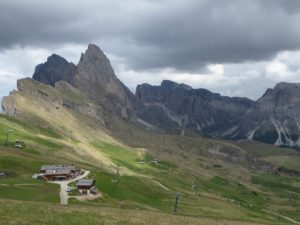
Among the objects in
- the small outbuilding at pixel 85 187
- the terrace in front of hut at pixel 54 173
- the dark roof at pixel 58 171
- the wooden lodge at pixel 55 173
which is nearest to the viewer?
the small outbuilding at pixel 85 187

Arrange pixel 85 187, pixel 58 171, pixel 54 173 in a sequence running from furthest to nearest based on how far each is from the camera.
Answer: pixel 58 171 → pixel 54 173 → pixel 85 187

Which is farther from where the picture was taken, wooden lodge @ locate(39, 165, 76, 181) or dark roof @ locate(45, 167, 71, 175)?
dark roof @ locate(45, 167, 71, 175)

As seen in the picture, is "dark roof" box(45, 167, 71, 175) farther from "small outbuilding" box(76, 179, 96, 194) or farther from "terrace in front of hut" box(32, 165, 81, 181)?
"small outbuilding" box(76, 179, 96, 194)

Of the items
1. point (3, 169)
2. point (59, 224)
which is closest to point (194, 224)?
point (59, 224)

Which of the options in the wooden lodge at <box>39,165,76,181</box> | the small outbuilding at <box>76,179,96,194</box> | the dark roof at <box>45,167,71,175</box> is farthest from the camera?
the dark roof at <box>45,167,71,175</box>

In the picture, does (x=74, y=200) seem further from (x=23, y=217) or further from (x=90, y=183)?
(x=23, y=217)

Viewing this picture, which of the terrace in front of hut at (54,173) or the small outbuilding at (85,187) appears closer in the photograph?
the small outbuilding at (85,187)

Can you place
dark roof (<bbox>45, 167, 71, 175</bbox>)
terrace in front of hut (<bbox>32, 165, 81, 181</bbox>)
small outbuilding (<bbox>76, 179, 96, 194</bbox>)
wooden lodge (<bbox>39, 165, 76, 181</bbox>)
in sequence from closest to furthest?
small outbuilding (<bbox>76, 179, 96, 194</bbox>), terrace in front of hut (<bbox>32, 165, 81, 181</bbox>), wooden lodge (<bbox>39, 165, 76, 181</bbox>), dark roof (<bbox>45, 167, 71, 175</bbox>)

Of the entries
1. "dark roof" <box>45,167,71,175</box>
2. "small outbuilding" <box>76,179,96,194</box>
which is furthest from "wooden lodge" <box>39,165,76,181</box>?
"small outbuilding" <box>76,179,96,194</box>

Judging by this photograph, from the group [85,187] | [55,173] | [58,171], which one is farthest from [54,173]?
[85,187]

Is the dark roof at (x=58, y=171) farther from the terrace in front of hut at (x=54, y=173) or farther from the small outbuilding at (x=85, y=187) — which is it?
the small outbuilding at (x=85, y=187)

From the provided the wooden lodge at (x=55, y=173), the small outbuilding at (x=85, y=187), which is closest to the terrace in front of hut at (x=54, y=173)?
the wooden lodge at (x=55, y=173)

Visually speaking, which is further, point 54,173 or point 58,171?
point 58,171

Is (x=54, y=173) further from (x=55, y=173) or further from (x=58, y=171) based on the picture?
(x=58, y=171)
